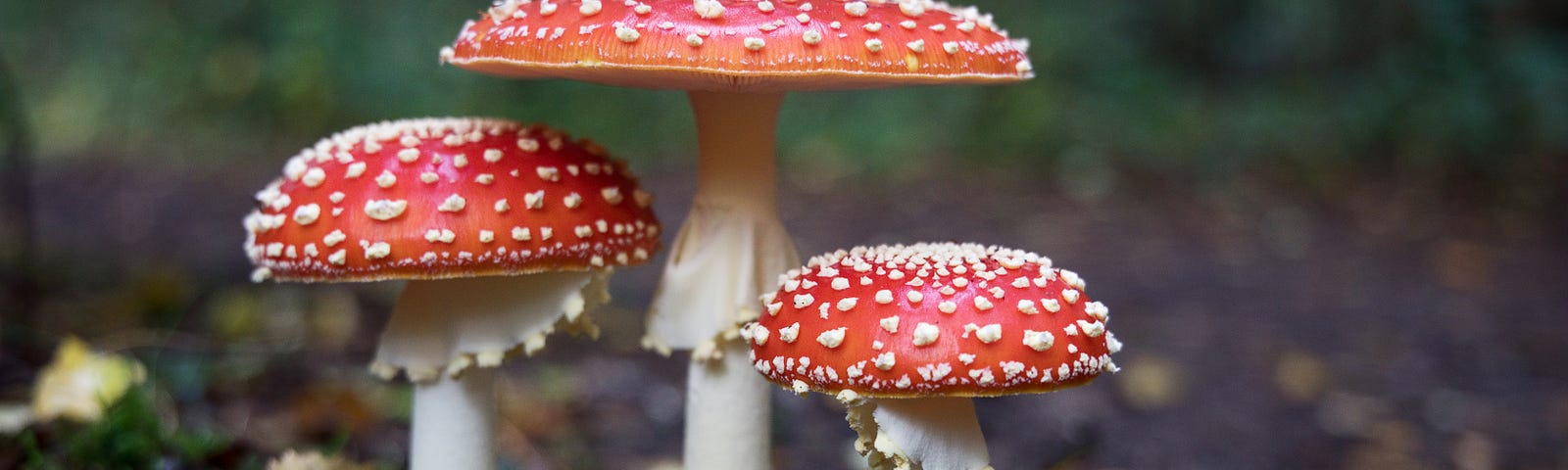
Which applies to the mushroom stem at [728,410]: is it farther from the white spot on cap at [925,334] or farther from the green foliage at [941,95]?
the green foliage at [941,95]

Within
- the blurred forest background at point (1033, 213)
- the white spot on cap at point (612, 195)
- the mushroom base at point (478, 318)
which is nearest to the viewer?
the white spot on cap at point (612, 195)

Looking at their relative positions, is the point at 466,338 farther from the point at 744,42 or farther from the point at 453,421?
the point at 744,42

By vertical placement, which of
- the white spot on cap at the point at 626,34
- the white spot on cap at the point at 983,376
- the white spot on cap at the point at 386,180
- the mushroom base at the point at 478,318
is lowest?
the white spot on cap at the point at 983,376

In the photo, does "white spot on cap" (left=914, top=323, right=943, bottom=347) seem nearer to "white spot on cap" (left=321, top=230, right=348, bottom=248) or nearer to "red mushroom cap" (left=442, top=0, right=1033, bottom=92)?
"red mushroom cap" (left=442, top=0, right=1033, bottom=92)

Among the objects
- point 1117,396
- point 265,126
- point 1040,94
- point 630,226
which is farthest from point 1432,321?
point 265,126

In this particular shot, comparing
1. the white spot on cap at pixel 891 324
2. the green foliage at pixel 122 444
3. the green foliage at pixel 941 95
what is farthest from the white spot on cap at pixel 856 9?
the green foliage at pixel 941 95

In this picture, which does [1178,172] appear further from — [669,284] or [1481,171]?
[669,284]

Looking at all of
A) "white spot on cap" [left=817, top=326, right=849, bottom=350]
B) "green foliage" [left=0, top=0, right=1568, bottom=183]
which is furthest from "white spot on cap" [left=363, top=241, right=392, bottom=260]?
"green foliage" [left=0, top=0, right=1568, bottom=183]
